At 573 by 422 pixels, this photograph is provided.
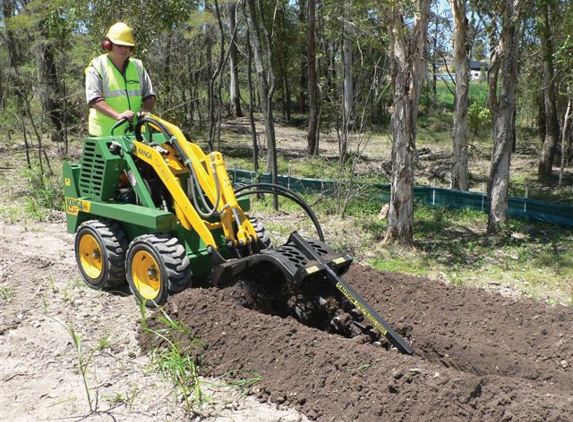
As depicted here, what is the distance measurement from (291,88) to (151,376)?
33.0 m

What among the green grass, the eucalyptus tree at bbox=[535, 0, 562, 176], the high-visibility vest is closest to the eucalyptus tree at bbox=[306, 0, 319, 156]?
the eucalyptus tree at bbox=[535, 0, 562, 176]

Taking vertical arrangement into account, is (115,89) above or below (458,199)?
above

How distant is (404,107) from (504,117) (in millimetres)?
2016

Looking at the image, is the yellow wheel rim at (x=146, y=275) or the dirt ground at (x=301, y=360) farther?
the yellow wheel rim at (x=146, y=275)

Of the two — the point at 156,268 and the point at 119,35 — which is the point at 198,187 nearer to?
the point at 156,268

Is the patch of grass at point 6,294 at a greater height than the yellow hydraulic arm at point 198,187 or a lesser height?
lesser

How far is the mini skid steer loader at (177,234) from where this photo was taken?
4805mm

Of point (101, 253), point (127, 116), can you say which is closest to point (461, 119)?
point (127, 116)

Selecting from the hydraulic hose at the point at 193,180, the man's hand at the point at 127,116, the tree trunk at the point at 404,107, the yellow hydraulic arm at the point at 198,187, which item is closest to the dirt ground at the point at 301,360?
the yellow hydraulic arm at the point at 198,187

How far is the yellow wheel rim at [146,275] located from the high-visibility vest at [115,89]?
157 centimetres

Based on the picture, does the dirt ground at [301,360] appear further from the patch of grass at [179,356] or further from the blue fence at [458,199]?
the blue fence at [458,199]

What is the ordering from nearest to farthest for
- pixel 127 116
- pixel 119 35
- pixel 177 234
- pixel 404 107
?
pixel 177 234 < pixel 127 116 < pixel 119 35 < pixel 404 107

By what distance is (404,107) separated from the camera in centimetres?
775

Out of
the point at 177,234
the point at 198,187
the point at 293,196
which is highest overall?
the point at 198,187
